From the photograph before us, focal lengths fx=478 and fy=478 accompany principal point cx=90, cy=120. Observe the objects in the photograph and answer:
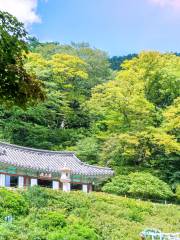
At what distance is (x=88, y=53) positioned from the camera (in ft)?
152

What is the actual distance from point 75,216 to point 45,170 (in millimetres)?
9050

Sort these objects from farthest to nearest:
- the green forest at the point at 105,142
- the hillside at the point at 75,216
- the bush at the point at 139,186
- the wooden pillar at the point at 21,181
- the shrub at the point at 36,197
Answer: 1. the wooden pillar at the point at 21,181
2. the bush at the point at 139,186
3. the shrub at the point at 36,197
4. the green forest at the point at 105,142
5. the hillside at the point at 75,216

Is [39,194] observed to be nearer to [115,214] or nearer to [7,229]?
[115,214]

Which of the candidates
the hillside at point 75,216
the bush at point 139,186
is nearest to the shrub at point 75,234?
the hillside at point 75,216

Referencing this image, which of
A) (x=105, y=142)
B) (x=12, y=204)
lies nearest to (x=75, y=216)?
(x=12, y=204)

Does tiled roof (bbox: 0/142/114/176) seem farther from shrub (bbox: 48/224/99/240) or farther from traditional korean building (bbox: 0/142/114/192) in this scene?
shrub (bbox: 48/224/99/240)

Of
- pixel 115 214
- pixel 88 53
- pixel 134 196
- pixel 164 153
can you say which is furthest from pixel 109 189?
pixel 88 53

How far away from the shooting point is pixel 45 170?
27.0 m

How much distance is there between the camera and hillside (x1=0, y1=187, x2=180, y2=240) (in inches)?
603

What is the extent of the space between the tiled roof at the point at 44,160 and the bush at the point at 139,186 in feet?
2.53

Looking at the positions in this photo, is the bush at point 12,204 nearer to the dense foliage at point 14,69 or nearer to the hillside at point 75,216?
the hillside at point 75,216

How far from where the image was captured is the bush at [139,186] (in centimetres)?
2630

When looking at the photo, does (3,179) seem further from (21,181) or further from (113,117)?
(113,117)

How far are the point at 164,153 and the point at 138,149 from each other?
2008 mm
